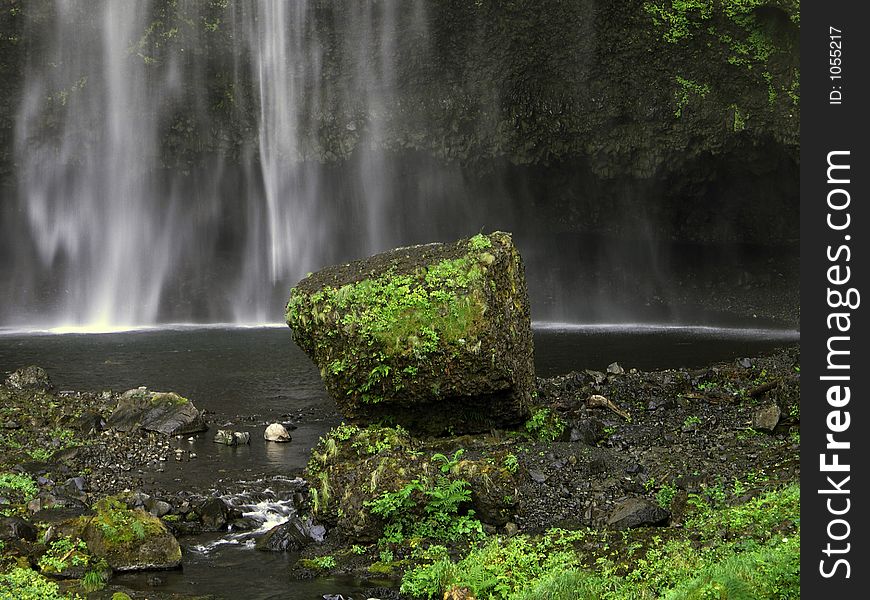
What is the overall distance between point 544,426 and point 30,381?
8082mm

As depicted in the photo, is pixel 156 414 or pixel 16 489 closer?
pixel 16 489

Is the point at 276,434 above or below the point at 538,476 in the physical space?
below

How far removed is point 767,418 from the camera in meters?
9.27

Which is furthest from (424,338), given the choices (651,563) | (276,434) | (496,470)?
(651,563)

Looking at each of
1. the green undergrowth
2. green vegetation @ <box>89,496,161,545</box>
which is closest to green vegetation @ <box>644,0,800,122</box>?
the green undergrowth

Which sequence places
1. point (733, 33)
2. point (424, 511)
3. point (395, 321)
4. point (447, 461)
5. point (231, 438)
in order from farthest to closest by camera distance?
point (733, 33) < point (231, 438) < point (395, 321) < point (447, 461) < point (424, 511)

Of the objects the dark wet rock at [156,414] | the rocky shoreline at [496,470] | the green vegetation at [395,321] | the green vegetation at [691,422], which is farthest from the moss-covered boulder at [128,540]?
the green vegetation at [691,422]

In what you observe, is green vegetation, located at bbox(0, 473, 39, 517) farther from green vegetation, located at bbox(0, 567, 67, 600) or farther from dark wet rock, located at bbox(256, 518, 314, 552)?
dark wet rock, located at bbox(256, 518, 314, 552)

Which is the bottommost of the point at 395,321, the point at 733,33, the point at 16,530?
the point at 16,530

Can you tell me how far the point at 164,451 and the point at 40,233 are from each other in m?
21.2

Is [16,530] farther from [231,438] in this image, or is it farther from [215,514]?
[231,438]

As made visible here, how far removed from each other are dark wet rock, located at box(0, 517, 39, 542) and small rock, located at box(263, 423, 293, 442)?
149 inches

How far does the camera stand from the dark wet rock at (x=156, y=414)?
1109cm

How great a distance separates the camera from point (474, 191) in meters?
30.1
